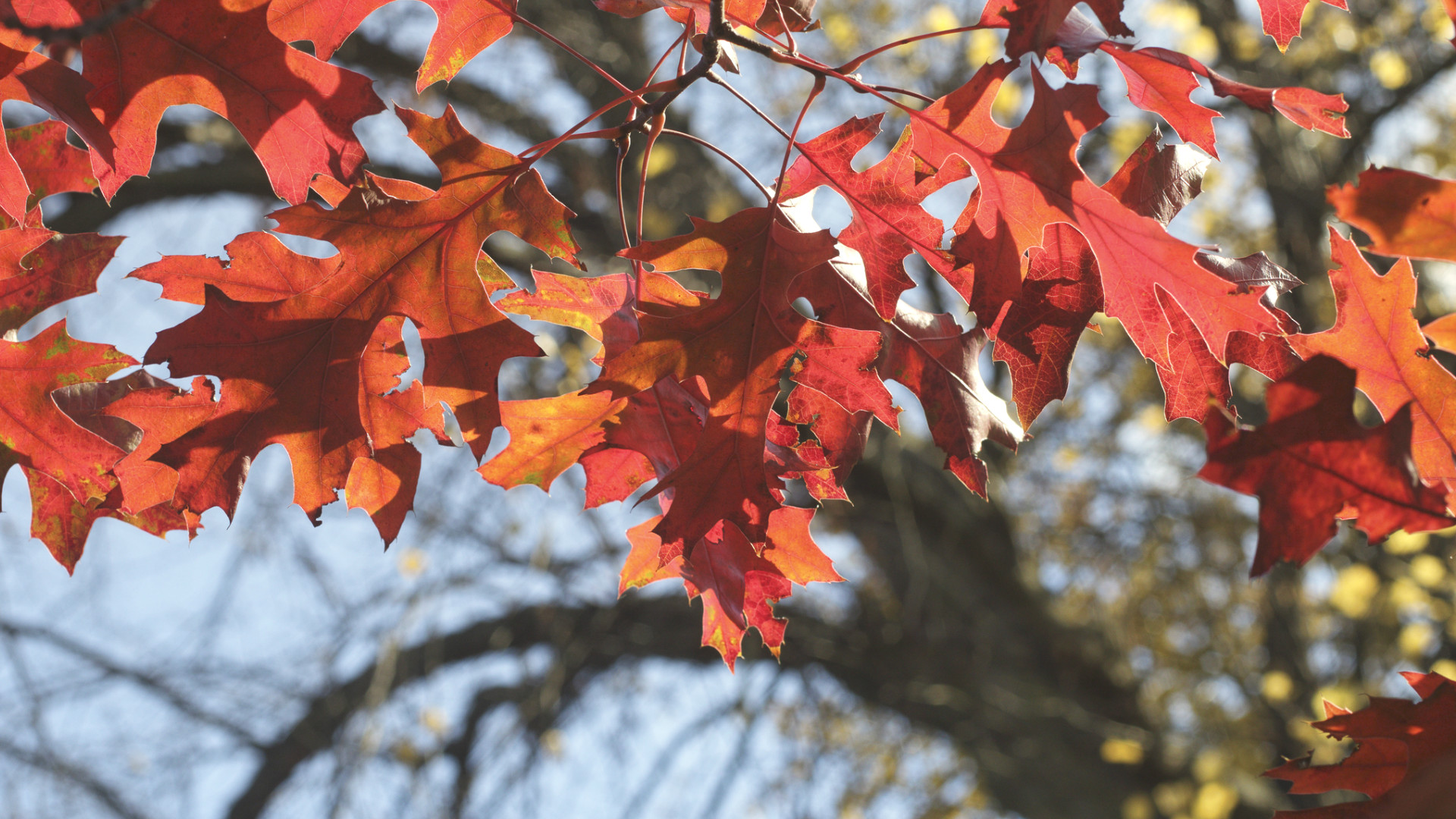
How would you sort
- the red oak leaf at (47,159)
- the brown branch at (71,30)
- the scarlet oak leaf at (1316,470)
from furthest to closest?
the red oak leaf at (47,159), the scarlet oak leaf at (1316,470), the brown branch at (71,30)

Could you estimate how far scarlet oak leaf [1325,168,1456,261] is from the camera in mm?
661

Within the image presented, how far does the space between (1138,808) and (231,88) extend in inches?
153

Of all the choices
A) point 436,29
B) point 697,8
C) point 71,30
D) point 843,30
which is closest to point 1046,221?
point 697,8

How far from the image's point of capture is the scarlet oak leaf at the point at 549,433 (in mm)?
1045

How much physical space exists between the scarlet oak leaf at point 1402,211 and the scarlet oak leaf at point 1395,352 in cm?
11

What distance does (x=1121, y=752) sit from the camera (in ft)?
12.0

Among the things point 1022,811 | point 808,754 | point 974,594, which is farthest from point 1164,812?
point 808,754

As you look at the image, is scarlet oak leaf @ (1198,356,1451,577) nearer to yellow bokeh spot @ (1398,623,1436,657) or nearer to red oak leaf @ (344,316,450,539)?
red oak leaf @ (344,316,450,539)

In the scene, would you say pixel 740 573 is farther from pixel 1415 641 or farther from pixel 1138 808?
pixel 1415 641

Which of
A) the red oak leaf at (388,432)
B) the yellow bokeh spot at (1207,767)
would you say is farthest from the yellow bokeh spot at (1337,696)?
the red oak leaf at (388,432)

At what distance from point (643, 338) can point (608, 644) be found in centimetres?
335

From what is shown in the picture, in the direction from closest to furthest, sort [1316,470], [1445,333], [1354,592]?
[1316,470] → [1445,333] → [1354,592]

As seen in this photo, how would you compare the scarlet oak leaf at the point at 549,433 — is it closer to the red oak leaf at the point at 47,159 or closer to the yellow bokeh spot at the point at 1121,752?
the red oak leaf at the point at 47,159

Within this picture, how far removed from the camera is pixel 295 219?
0.87 metres
